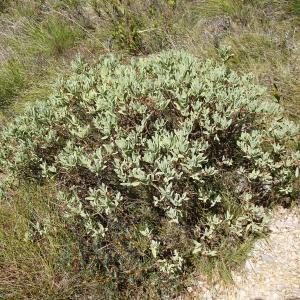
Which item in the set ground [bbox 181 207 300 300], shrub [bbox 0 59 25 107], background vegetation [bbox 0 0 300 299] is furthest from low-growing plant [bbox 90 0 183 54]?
ground [bbox 181 207 300 300]

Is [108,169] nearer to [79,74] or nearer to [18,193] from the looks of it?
[18,193]

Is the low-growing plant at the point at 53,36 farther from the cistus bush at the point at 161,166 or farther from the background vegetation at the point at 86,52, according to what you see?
the cistus bush at the point at 161,166

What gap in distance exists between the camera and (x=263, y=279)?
9.96 feet

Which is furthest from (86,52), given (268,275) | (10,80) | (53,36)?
(268,275)

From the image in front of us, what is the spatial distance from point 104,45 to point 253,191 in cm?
317

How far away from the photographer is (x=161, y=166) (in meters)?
2.90

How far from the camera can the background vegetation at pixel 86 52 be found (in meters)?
3.07

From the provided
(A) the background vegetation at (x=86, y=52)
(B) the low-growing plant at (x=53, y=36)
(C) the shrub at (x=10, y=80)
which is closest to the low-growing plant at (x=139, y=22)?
(A) the background vegetation at (x=86, y=52)

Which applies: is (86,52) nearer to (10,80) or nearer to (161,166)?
(10,80)

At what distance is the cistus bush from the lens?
3.05 metres

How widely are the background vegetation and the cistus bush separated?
15cm

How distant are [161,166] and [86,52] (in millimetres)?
3218

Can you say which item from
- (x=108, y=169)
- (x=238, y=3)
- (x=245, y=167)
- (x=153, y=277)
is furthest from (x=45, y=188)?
(x=238, y=3)

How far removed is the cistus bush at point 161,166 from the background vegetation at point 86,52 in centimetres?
15
